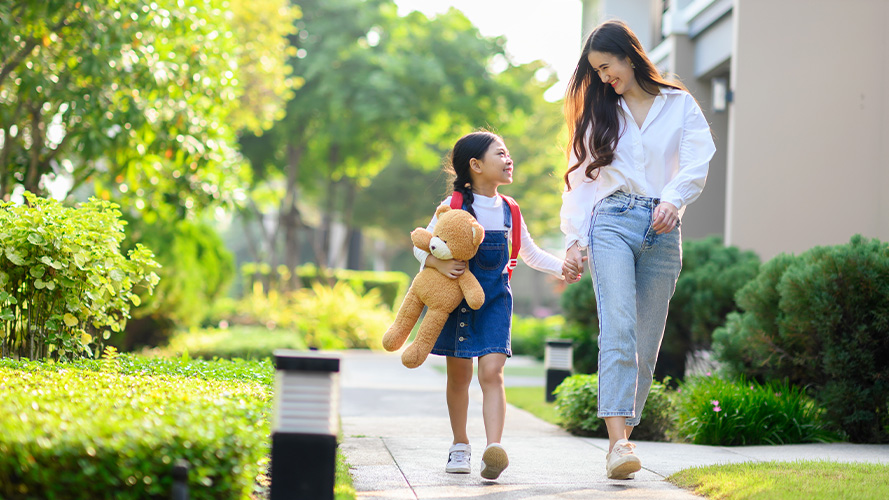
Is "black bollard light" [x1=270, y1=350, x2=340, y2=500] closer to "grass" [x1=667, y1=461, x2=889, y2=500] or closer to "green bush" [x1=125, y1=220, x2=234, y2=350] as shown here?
"grass" [x1=667, y1=461, x2=889, y2=500]

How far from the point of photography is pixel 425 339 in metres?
3.57

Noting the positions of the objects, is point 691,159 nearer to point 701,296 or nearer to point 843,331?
point 843,331

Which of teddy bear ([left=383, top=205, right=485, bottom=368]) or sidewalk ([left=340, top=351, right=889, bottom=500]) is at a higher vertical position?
teddy bear ([left=383, top=205, right=485, bottom=368])

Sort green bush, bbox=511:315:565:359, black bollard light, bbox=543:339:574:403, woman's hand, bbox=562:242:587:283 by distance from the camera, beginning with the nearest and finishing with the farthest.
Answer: woman's hand, bbox=562:242:587:283 → black bollard light, bbox=543:339:574:403 → green bush, bbox=511:315:565:359

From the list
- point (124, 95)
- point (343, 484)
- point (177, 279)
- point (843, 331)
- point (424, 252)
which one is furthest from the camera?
point (177, 279)

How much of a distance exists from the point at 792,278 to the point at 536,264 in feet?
7.13

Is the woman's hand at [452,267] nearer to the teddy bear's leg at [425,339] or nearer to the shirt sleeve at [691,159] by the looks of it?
the teddy bear's leg at [425,339]

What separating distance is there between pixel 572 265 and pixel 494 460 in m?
0.92

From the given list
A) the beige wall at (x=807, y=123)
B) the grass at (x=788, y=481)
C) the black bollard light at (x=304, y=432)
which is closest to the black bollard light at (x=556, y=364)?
the beige wall at (x=807, y=123)

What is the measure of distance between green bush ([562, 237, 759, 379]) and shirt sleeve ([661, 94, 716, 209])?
11.9ft

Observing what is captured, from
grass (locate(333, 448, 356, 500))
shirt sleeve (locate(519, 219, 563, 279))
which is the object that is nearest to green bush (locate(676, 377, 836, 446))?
shirt sleeve (locate(519, 219, 563, 279))

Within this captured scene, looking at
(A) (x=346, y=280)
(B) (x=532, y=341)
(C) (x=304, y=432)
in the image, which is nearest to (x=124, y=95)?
(C) (x=304, y=432)

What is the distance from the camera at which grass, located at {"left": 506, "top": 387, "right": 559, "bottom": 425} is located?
650cm

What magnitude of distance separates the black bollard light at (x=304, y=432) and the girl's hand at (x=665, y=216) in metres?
1.57
